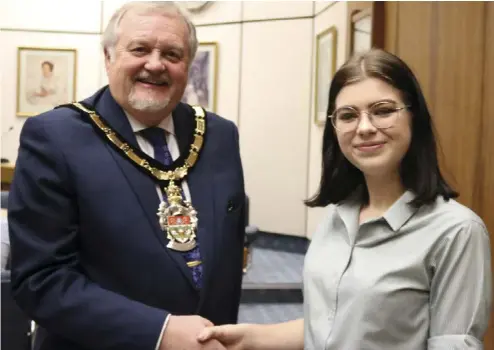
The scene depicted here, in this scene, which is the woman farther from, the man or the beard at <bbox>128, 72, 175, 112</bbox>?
the beard at <bbox>128, 72, 175, 112</bbox>

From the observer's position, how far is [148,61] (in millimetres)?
1445

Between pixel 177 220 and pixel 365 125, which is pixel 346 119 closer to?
pixel 365 125

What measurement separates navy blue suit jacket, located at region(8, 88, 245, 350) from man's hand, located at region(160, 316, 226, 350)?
0.09ft

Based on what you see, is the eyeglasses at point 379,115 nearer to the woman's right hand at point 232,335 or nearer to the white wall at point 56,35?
the woman's right hand at point 232,335

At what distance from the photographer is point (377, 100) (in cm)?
123

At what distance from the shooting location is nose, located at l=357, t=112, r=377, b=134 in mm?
1215

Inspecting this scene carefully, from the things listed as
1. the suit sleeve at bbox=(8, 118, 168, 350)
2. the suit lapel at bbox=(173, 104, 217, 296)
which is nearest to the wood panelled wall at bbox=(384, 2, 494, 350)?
the suit lapel at bbox=(173, 104, 217, 296)

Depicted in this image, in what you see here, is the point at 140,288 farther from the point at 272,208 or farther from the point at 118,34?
the point at 272,208

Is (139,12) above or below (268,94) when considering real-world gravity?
below

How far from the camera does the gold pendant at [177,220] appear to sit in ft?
4.68

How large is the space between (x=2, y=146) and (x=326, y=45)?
340cm

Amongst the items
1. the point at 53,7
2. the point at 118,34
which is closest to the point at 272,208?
the point at 53,7

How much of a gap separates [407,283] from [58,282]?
752mm

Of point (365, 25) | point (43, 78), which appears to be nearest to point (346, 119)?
point (365, 25)
